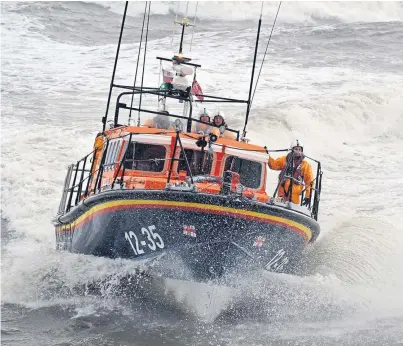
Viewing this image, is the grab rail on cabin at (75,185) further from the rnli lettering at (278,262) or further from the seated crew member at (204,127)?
the rnli lettering at (278,262)

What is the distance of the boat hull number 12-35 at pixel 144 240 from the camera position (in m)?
8.32

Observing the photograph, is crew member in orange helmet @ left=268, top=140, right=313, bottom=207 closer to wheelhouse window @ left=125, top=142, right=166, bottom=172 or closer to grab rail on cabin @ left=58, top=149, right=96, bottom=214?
wheelhouse window @ left=125, top=142, right=166, bottom=172

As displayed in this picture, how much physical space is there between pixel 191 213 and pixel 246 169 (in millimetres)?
1799

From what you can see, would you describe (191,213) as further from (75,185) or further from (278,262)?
(75,185)

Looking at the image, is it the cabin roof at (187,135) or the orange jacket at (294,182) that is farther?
the orange jacket at (294,182)

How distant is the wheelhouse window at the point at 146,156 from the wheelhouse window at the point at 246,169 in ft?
2.83

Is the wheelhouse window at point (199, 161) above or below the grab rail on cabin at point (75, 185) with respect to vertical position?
above

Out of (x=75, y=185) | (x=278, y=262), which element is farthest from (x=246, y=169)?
(x=75, y=185)

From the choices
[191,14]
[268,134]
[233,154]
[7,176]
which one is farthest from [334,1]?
[233,154]

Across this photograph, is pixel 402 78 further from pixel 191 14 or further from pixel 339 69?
pixel 191 14

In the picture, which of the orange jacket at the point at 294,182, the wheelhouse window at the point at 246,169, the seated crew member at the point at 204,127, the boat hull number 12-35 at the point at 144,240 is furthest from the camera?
the seated crew member at the point at 204,127

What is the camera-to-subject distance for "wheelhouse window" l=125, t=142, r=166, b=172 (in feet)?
31.4

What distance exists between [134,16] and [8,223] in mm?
26463

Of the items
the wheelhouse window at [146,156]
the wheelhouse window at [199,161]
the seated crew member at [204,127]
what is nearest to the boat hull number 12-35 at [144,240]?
the wheelhouse window at [146,156]
